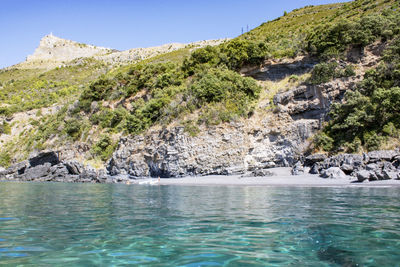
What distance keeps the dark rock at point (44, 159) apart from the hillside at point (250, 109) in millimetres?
1561

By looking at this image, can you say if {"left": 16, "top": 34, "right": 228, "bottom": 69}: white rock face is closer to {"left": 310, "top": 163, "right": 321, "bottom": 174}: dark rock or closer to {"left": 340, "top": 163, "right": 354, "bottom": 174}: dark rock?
{"left": 310, "top": 163, "right": 321, "bottom": 174}: dark rock

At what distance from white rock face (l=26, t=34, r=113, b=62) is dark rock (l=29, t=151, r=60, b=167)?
96.3 meters

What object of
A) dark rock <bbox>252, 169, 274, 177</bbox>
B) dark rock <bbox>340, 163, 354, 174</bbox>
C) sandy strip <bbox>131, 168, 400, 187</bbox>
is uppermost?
dark rock <bbox>340, 163, 354, 174</bbox>

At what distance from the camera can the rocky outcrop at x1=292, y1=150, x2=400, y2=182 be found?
1833cm

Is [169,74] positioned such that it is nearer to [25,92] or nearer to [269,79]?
[269,79]

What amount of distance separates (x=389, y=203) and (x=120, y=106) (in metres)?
38.7

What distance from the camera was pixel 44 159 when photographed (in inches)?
1612

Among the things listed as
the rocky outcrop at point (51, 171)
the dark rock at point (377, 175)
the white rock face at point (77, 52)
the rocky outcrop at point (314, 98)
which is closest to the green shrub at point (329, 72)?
the rocky outcrop at point (314, 98)

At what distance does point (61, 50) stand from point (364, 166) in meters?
146

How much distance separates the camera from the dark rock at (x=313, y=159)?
25656 mm

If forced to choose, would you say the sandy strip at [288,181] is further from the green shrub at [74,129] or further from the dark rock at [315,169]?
the green shrub at [74,129]

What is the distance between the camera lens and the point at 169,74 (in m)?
41.2

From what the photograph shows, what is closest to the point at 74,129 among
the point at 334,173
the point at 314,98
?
the point at 314,98

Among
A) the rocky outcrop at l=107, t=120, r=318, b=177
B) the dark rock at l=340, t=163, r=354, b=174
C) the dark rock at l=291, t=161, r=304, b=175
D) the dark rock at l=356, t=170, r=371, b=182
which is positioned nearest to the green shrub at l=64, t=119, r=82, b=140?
the rocky outcrop at l=107, t=120, r=318, b=177
